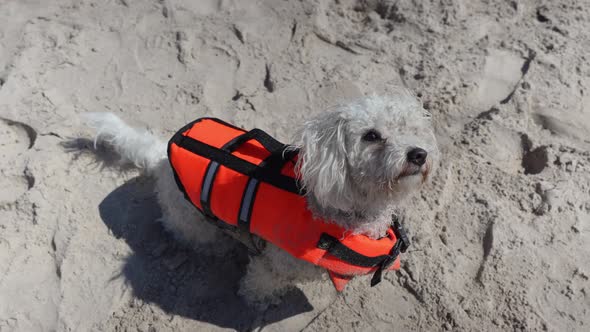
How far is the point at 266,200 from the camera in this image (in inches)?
106

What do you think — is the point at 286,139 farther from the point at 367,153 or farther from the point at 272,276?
the point at 367,153

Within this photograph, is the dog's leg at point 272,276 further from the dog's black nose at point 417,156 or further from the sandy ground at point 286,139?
the dog's black nose at point 417,156

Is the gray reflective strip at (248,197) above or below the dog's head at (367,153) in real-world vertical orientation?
below

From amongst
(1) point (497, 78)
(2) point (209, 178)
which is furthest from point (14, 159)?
(1) point (497, 78)

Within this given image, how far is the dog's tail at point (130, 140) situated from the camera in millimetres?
3439

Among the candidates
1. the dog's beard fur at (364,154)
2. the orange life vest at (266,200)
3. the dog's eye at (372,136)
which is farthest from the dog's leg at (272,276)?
the dog's eye at (372,136)

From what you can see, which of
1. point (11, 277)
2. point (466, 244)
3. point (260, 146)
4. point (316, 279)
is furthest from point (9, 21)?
point (466, 244)

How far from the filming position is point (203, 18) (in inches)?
183

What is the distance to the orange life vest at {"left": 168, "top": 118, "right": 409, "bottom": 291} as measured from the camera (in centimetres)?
265

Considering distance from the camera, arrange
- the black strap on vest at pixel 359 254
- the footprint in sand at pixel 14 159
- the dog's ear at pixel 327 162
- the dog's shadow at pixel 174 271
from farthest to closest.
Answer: the footprint in sand at pixel 14 159 → the dog's shadow at pixel 174 271 → the black strap on vest at pixel 359 254 → the dog's ear at pixel 327 162

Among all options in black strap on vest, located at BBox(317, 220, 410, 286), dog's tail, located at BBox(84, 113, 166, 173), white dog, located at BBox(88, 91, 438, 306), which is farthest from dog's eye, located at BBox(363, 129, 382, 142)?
dog's tail, located at BBox(84, 113, 166, 173)

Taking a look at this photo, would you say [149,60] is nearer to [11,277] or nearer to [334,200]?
[11,277]

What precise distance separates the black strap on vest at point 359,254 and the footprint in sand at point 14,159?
2577 mm

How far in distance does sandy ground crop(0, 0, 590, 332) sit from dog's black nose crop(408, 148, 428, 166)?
4.13ft
